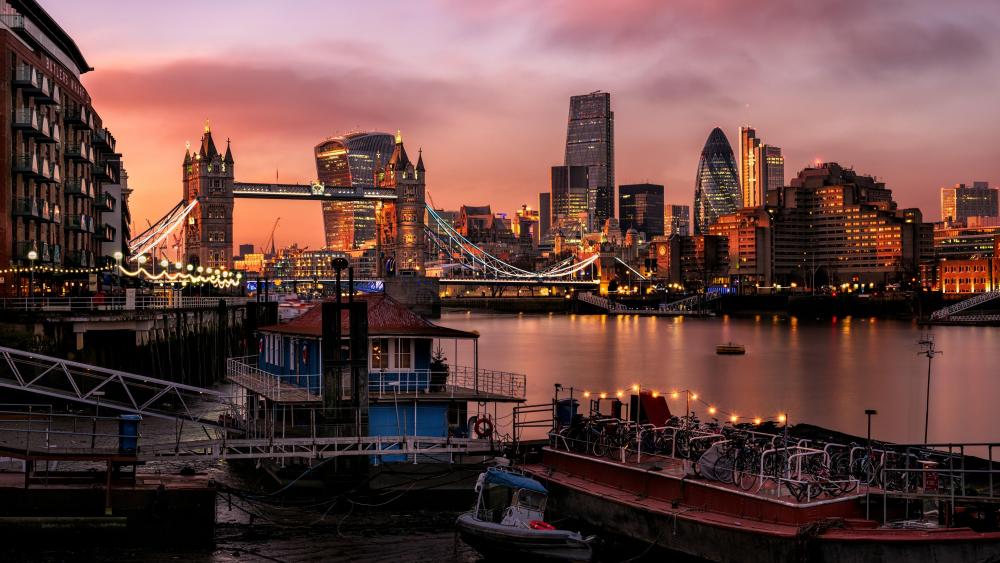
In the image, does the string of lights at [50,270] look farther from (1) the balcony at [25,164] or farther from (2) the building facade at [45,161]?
(1) the balcony at [25,164]

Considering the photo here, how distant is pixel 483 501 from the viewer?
76.9 ft

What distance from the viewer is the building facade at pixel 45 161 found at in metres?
55.9

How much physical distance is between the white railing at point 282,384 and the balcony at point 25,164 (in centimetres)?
2827

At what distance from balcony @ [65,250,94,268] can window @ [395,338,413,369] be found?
43750mm

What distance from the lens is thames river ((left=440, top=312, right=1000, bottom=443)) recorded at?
62.0 meters

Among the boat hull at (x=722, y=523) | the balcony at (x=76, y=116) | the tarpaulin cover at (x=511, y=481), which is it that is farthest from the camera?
the balcony at (x=76, y=116)

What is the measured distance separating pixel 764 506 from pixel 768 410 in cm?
4397

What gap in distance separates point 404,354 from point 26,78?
3575 cm

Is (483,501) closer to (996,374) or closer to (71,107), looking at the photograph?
(71,107)

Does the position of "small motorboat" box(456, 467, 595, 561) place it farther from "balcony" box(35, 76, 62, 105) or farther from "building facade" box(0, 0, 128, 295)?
"balcony" box(35, 76, 62, 105)

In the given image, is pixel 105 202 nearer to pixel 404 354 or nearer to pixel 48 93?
pixel 48 93

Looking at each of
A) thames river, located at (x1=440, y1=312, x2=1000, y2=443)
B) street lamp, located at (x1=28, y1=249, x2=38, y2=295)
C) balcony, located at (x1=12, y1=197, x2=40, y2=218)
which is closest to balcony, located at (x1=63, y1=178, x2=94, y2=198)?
balcony, located at (x1=12, y1=197, x2=40, y2=218)

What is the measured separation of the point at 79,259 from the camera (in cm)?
6969

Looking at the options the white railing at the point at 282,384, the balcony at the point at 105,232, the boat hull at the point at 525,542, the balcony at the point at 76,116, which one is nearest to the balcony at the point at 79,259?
the balcony at the point at 105,232
